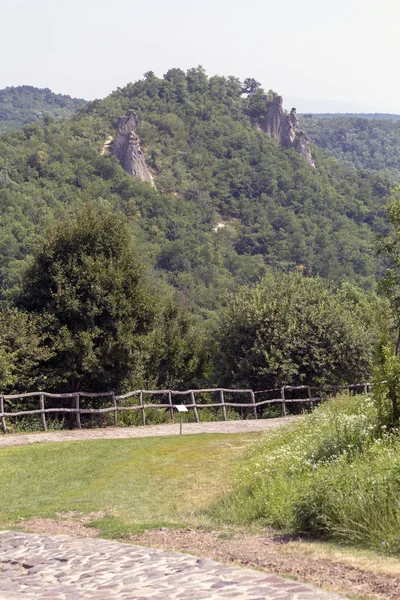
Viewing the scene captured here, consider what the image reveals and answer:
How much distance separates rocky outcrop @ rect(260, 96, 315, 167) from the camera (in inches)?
6491

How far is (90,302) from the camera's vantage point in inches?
1059

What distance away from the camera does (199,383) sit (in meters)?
37.6

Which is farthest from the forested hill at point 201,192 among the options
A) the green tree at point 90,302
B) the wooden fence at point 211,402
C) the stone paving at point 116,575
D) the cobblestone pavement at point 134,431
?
the stone paving at point 116,575

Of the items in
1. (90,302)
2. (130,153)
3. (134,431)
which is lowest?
(134,431)

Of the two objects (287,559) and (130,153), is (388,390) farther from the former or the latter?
(130,153)

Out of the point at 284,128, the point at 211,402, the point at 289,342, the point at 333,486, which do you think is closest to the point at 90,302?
the point at 211,402

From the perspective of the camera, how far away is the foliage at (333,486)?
9.69 meters

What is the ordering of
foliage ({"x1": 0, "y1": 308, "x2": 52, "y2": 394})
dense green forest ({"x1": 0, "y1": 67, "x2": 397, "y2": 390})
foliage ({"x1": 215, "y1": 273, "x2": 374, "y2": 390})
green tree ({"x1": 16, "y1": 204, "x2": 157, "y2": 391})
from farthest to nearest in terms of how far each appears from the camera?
1. foliage ({"x1": 215, "y1": 273, "x2": 374, "y2": 390})
2. dense green forest ({"x1": 0, "y1": 67, "x2": 397, "y2": 390})
3. green tree ({"x1": 16, "y1": 204, "x2": 157, "y2": 391})
4. foliage ({"x1": 0, "y1": 308, "x2": 52, "y2": 394})

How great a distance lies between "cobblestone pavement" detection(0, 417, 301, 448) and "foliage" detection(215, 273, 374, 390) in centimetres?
584

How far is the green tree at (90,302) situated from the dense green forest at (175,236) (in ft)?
0.21

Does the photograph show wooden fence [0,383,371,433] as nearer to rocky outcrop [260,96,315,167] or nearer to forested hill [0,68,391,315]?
forested hill [0,68,391,315]

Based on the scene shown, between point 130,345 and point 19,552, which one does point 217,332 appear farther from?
point 19,552

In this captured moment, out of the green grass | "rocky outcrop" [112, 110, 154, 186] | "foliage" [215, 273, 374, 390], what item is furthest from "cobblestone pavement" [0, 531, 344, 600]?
"rocky outcrop" [112, 110, 154, 186]

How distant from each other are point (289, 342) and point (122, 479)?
1941 cm
